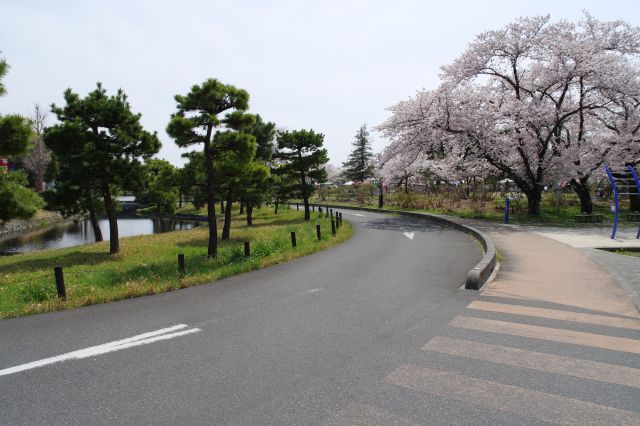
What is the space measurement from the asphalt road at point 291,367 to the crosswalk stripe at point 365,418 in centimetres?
2

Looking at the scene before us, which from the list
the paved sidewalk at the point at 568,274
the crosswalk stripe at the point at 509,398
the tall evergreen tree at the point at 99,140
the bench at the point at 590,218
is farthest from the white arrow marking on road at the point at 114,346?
the bench at the point at 590,218

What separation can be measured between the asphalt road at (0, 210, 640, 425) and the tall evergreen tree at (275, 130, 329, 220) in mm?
23669

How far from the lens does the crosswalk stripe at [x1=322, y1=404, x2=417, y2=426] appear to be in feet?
10.4

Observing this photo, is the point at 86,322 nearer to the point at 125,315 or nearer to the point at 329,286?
the point at 125,315

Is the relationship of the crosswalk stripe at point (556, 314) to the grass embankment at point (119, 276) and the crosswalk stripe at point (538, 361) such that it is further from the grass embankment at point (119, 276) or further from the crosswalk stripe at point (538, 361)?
the grass embankment at point (119, 276)

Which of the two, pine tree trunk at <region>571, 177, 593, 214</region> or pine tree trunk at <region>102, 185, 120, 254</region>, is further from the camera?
pine tree trunk at <region>571, 177, 593, 214</region>

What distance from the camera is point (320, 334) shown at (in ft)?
17.3

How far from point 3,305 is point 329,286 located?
6.25 m

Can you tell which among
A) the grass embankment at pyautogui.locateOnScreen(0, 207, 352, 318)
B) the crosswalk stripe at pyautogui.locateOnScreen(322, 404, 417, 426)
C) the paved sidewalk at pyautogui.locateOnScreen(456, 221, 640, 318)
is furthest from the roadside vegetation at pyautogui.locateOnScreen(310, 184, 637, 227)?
the crosswalk stripe at pyautogui.locateOnScreen(322, 404, 417, 426)

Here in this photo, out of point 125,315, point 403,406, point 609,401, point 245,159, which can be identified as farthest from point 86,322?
point 245,159

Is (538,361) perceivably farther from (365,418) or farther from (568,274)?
(568,274)

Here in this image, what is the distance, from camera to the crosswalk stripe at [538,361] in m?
3.98

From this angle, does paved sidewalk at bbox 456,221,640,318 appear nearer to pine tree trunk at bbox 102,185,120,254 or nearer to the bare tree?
pine tree trunk at bbox 102,185,120,254

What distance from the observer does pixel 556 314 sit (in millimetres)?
6066
